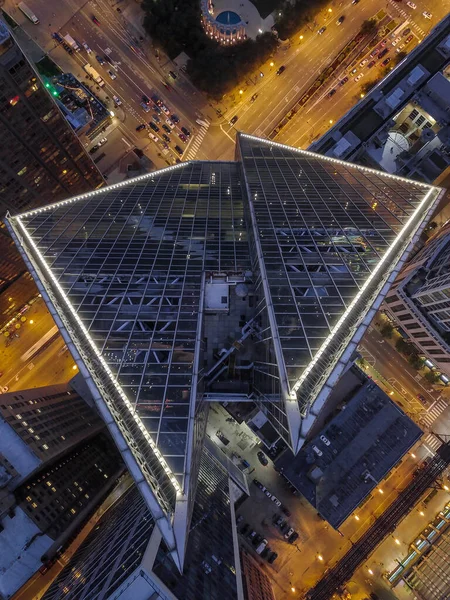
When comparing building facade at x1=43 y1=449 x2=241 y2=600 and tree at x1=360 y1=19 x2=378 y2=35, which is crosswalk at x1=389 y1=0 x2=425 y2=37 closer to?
tree at x1=360 y1=19 x2=378 y2=35

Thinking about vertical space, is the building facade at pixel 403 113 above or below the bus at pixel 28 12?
below

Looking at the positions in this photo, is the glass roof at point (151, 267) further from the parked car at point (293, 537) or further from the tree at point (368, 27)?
the tree at point (368, 27)

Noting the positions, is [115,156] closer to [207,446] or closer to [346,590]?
[207,446]

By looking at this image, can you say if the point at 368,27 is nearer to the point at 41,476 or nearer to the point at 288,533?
the point at 288,533

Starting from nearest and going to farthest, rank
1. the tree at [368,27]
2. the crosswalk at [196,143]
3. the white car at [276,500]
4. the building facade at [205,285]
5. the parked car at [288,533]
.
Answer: the building facade at [205,285]
the parked car at [288,533]
the white car at [276,500]
the tree at [368,27]
the crosswalk at [196,143]

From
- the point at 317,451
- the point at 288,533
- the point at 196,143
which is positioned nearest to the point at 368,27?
the point at 196,143

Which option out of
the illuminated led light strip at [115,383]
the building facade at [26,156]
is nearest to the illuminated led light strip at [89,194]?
the illuminated led light strip at [115,383]

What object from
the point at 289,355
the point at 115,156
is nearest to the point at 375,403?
the point at 289,355
